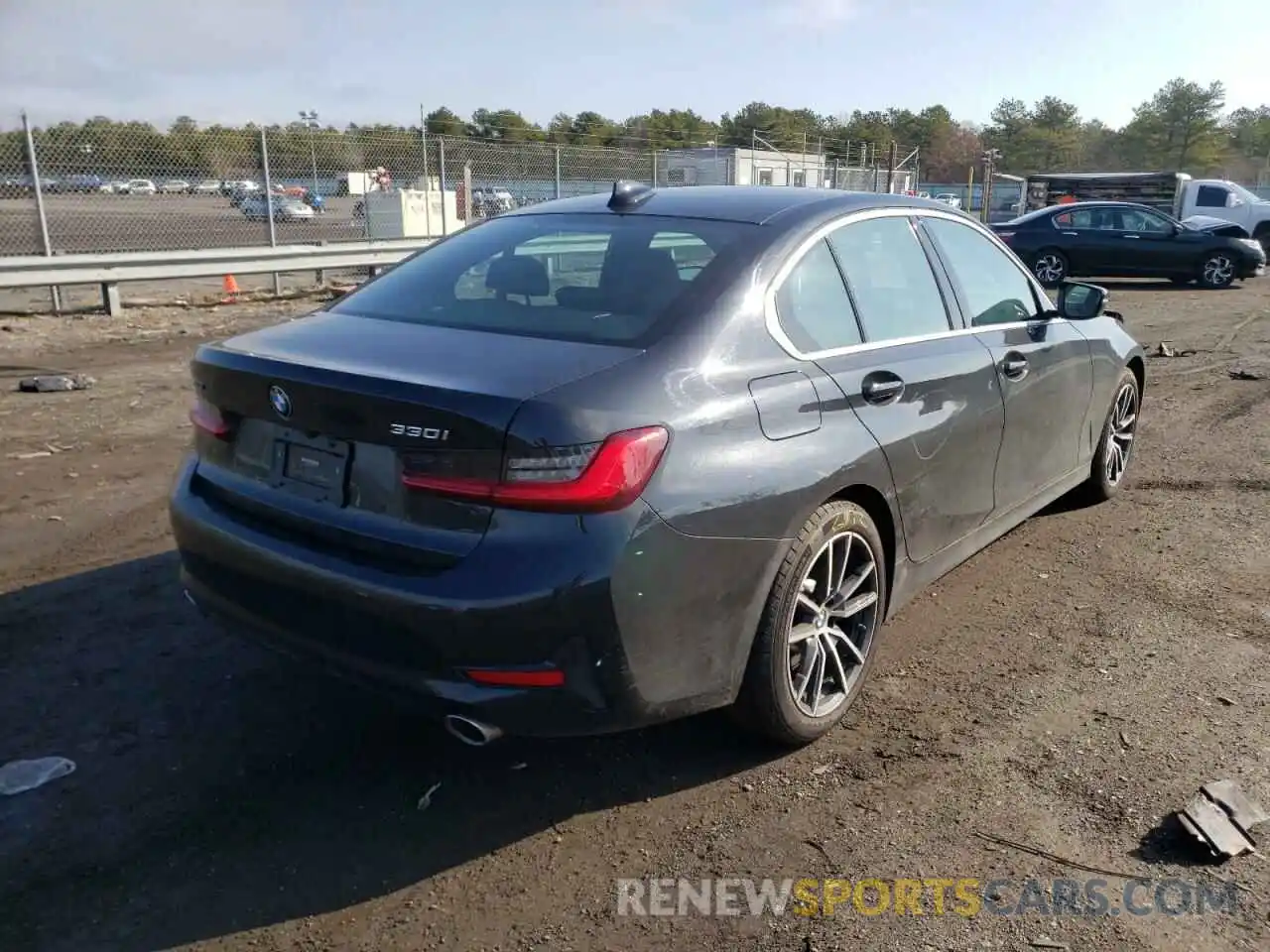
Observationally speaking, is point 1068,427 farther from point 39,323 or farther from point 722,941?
point 39,323

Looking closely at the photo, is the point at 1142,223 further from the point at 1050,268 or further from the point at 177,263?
the point at 177,263

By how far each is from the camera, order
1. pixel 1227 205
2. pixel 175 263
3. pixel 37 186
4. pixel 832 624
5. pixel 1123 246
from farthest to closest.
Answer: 1. pixel 1227 205
2. pixel 1123 246
3. pixel 175 263
4. pixel 37 186
5. pixel 832 624

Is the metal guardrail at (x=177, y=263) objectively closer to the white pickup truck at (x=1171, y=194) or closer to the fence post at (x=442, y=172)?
the fence post at (x=442, y=172)

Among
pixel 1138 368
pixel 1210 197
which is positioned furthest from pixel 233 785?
pixel 1210 197

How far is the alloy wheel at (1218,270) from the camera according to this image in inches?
723

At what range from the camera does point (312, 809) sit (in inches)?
114

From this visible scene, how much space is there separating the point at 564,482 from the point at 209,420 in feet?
4.40

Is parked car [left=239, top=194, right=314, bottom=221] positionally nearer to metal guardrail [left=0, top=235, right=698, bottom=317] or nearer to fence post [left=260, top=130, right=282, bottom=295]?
fence post [left=260, top=130, right=282, bottom=295]

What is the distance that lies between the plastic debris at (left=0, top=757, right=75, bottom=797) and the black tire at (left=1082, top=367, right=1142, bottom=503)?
4861 millimetres

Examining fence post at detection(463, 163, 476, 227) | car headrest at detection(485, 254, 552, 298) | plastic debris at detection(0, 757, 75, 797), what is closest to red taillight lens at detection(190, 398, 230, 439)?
car headrest at detection(485, 254, 552, 298)

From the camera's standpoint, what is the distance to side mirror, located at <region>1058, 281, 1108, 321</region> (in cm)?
483

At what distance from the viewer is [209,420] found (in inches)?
124

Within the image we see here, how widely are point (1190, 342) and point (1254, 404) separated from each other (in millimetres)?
3892

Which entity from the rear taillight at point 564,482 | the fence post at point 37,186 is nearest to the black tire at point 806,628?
the rear taillight at point 564,482
